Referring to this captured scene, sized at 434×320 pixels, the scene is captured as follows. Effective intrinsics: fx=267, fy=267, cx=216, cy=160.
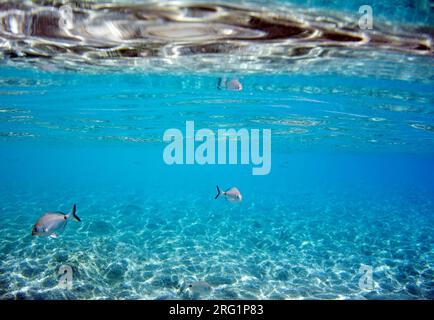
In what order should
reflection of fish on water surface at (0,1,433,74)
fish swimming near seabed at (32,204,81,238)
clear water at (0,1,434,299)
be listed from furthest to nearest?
clear water at (0,1,434,299) < reflection of fish on water surface at (0,1,433,74) < fish swimming near seabed at (32,204,81,238)

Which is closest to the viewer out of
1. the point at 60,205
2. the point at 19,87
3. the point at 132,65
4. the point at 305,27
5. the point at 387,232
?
the point at 305,27

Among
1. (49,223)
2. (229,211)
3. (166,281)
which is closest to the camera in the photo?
(49,223)

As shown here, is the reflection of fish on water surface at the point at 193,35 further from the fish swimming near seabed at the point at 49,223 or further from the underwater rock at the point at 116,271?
the underwater rock at the point at 116,271

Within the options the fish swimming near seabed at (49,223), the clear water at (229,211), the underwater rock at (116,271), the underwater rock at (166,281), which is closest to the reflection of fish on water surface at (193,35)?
the clear water at (229,211)

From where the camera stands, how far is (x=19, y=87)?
15.3 meters

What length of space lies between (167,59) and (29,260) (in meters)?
10.7

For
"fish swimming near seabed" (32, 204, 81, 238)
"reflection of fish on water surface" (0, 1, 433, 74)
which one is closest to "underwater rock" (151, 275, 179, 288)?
"fish swimming near seabed" (32, 204, 81, 238)

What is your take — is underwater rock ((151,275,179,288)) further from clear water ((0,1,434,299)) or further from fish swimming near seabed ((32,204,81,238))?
fish swimming near seabed ((32,204,81,238))

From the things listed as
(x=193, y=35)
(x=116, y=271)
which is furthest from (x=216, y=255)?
(x=193, y=35)

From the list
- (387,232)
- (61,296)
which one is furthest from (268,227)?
(61,296)

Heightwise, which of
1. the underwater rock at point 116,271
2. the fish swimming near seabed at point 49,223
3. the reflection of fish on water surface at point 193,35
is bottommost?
the underwater rock at point 116,271

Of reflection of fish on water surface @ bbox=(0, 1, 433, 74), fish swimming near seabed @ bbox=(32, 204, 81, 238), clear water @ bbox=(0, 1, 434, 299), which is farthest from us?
clear water @ bbox=(0, 1, 434, 299)

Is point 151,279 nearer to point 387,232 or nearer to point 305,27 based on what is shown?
point 305,27

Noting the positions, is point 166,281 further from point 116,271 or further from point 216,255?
point 216,255
